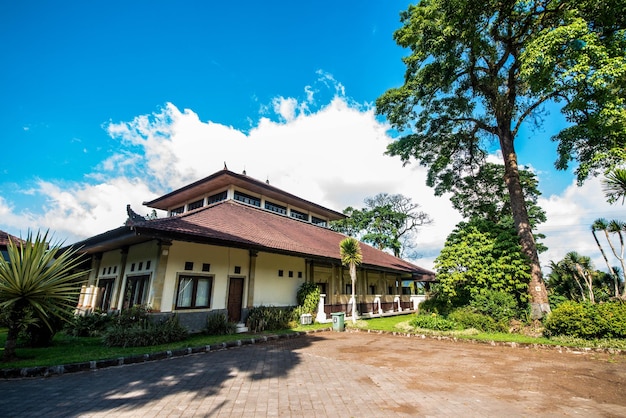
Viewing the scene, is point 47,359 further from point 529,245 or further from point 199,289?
point 529,245

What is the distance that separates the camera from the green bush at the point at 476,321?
1180 cm

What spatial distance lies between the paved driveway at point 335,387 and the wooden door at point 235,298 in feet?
15.1

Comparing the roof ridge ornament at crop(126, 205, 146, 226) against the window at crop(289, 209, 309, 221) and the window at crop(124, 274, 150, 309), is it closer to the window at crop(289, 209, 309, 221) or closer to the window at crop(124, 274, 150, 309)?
the window at crop(124, 274, 150, 309)

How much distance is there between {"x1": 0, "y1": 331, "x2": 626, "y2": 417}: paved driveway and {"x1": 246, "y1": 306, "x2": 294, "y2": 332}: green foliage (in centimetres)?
389

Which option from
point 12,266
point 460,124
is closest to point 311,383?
point 12,266

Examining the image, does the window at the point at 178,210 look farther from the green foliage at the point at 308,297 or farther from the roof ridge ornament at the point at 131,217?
the roof ridge ornament at the point at 131,217

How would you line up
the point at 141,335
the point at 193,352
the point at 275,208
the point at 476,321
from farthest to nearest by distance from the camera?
the point at 275,208 < the point at 476,321 < the point at 141,335 < the point at 193,352

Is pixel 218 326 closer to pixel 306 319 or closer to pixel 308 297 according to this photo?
pixel 306 319

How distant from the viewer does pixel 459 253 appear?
13930 millimetres

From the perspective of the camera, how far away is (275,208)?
2127cm

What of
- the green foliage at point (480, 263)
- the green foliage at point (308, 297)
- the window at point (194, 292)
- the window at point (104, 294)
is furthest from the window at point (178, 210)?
the green foliage at point (480, 263)

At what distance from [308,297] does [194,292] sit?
5.95m

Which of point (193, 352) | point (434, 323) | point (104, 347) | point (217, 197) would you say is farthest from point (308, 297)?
point (104, 347)

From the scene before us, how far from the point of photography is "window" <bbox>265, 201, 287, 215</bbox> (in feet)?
67.9
